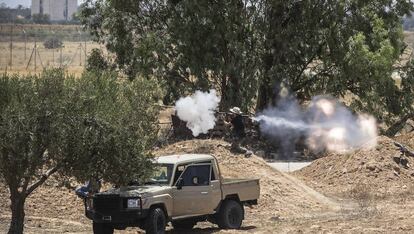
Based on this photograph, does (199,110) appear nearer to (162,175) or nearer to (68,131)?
(162,175)

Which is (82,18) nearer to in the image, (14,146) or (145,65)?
(145,65)

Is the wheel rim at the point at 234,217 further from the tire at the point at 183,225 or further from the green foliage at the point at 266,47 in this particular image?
the green foliage at the point at 266,47

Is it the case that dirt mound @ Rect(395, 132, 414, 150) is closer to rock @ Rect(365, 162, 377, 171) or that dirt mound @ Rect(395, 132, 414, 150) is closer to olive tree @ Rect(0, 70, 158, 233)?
rock @ Rect(365, 162, 377, 171)

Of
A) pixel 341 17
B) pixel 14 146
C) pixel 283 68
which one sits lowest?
pixel 14 146

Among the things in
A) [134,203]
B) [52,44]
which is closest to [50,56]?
[52,44]

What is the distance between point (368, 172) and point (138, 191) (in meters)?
15.4

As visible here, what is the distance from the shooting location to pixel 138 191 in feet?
57.6

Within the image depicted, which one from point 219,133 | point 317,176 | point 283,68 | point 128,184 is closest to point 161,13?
point 283,68

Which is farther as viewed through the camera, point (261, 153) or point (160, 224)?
point (261, 153)

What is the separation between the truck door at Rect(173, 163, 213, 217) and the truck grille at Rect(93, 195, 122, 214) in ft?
4.97

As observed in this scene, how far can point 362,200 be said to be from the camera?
2830cm

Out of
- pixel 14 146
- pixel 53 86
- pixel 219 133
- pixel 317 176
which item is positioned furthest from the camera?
pixel 219 133

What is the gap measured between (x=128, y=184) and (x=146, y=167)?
1.00 m

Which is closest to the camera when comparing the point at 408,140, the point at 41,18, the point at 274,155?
the point at 408,140
